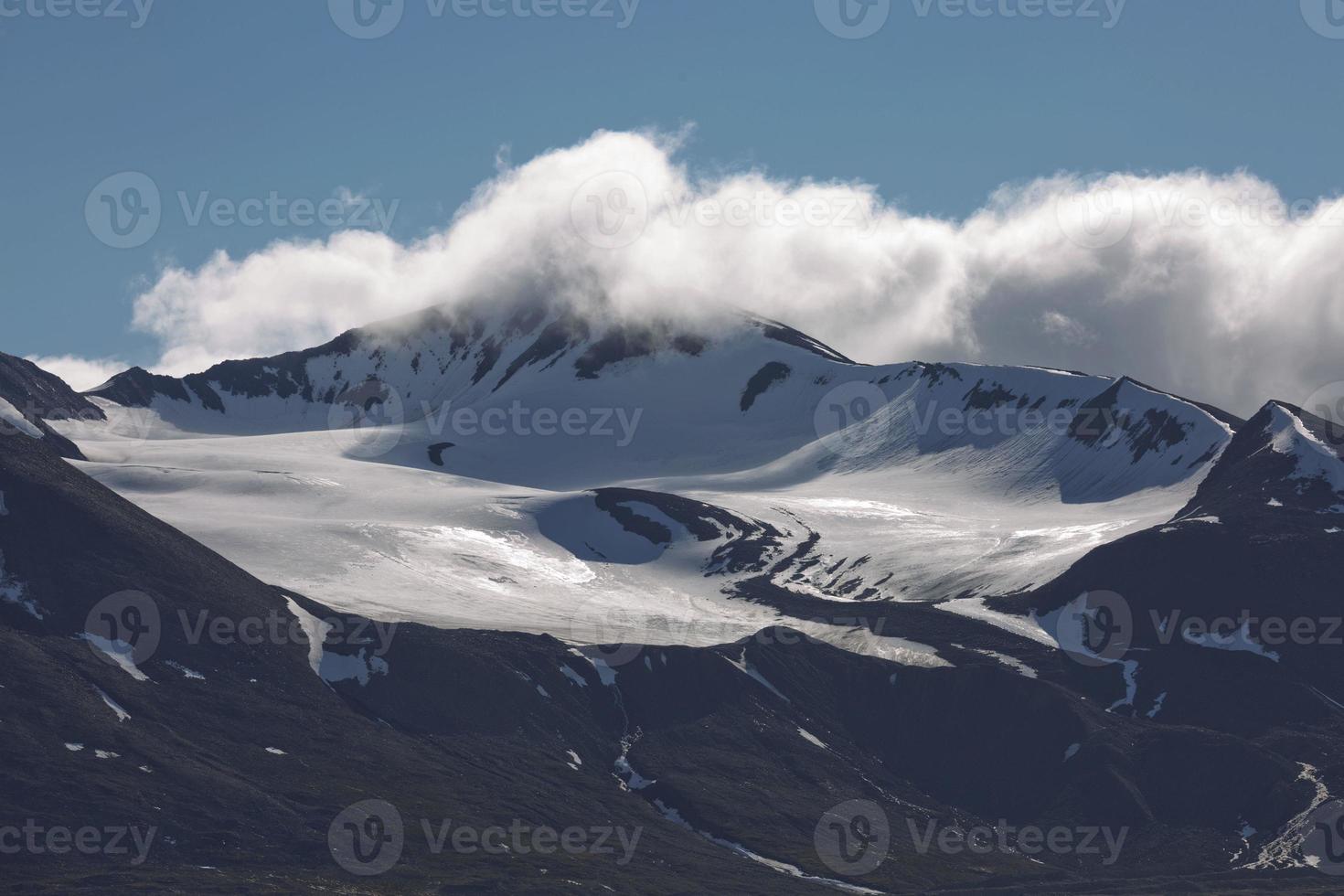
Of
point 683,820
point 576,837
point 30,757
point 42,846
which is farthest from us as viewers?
point 683,820

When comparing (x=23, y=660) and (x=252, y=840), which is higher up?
(x=23, y=660)

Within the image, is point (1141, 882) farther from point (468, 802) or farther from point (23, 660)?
point (23, 660)

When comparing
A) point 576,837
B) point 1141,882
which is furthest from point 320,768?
point 1141,882

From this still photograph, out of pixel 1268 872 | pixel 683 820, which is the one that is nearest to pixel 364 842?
pixel 683 820

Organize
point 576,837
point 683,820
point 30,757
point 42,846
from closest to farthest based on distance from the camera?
point 42,846
point 30,757
point 576,837
point 683,820

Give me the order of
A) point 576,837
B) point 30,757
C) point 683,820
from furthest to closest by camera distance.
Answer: point 683,820 → point 576,837 → point 30,757

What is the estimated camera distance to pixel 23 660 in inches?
7141

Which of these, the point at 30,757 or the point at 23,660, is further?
the point at 23,660

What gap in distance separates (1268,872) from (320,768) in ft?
313

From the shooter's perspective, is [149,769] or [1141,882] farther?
[1141,882]

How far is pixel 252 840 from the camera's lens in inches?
6442

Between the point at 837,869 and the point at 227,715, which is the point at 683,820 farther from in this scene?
the point at 227,715

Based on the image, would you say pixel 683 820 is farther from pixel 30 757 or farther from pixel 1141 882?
pixel 30 757

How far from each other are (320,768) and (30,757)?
28.0m
